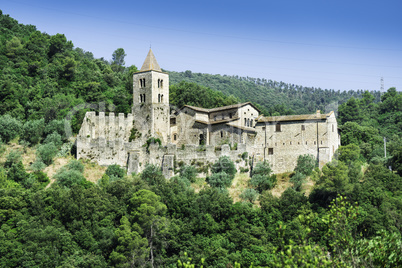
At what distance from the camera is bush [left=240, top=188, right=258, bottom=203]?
4644 centimetres

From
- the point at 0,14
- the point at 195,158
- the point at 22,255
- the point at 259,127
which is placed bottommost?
the point at 22,255

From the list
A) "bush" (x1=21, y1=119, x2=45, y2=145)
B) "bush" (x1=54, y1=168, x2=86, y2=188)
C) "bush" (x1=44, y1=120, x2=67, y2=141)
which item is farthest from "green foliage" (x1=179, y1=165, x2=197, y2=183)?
"bush" (x1=21, y1=119, x2=45, y2=145)

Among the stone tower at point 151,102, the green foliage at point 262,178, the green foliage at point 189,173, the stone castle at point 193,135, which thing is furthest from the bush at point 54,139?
the green foliage at point 262,178

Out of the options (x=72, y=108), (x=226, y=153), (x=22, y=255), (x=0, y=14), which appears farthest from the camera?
(x=0, y=14)

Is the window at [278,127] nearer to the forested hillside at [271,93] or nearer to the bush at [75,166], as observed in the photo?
the bush at [75,166]

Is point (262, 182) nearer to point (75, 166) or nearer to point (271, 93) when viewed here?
point (75, 166)

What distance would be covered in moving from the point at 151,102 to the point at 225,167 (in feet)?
37.7

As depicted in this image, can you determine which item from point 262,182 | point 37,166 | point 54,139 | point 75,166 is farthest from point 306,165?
point 37,166

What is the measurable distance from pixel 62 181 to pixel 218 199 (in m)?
14.6

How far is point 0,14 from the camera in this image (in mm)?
89250

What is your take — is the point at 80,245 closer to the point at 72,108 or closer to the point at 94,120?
the point at 94,120

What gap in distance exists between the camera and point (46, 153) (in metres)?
48.9

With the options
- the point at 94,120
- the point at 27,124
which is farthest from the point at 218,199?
the point at 27,124

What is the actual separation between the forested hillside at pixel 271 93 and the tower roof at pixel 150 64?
58.9 metres
